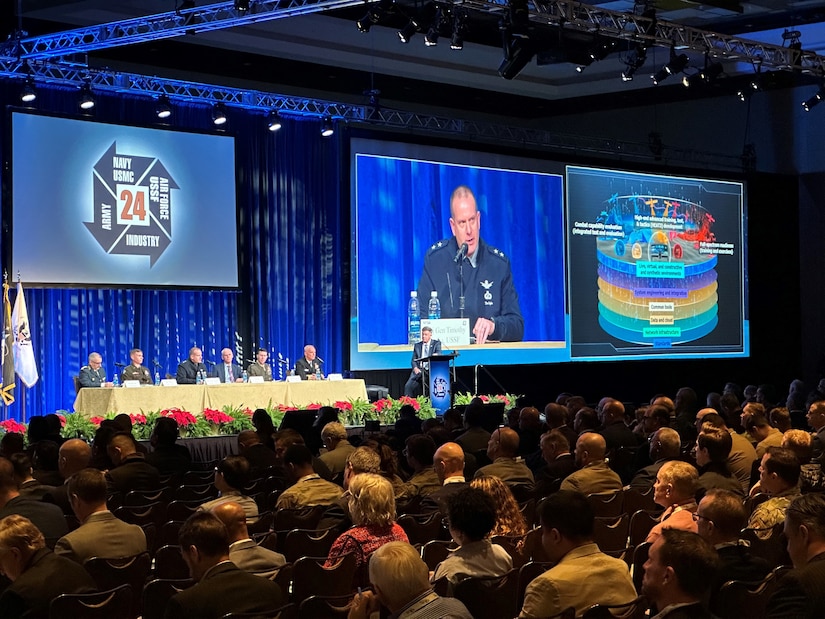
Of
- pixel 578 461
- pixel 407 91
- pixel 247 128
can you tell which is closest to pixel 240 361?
pixel 247 128

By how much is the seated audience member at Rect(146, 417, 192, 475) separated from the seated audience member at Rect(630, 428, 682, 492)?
3.04 metres

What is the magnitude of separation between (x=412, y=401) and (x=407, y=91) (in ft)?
24.6

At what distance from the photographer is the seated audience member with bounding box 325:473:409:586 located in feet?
14.2

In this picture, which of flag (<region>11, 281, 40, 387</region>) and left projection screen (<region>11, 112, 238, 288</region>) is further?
left projection screen (<region>11, 112, 238, 288</region>)

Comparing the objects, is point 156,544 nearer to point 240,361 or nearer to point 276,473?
point 276,473

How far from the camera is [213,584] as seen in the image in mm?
3297

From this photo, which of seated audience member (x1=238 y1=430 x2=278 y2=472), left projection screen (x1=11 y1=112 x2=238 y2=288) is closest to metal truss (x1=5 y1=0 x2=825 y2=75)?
left projection screen (x1=11 y1=112 x2=238 y2=288)

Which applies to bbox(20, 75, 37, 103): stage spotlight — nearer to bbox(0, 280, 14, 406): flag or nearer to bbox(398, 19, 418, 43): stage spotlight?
bbox(0, 280, 14, 406): flag

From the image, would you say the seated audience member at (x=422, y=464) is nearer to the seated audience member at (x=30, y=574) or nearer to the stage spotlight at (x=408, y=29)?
the seated audience member at (x=30, y=574)

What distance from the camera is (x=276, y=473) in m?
7.03

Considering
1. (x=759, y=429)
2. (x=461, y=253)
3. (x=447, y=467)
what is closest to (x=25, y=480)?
(x=447, y=467)

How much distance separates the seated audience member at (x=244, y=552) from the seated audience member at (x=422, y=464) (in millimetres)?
1955

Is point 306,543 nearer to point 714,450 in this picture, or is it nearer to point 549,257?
point 714,450

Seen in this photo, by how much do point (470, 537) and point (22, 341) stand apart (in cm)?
990
